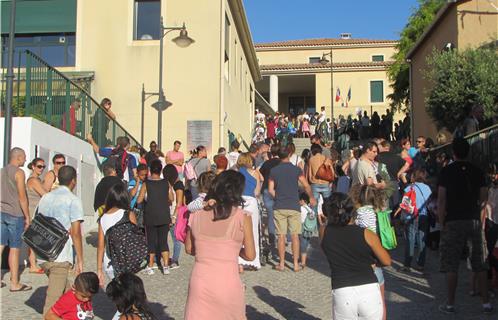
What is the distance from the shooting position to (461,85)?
816 inches

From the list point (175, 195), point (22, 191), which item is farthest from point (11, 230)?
point (175, 195)

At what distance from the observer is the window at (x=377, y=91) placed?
47625 mm

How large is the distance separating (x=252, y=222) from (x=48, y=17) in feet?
62.1

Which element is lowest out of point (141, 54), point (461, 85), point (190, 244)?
point (190, 244)

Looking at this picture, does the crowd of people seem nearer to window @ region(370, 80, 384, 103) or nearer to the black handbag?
the black handbag

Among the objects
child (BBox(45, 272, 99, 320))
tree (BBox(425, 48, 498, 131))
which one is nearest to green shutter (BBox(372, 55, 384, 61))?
tree (BBox(425, 48, 498, 131))

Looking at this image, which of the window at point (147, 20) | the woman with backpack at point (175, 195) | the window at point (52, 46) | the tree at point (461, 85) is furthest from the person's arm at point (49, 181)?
the tree at point (461, 85)

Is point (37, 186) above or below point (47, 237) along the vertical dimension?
above

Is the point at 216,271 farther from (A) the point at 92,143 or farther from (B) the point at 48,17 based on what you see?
(B) the point at 48,17

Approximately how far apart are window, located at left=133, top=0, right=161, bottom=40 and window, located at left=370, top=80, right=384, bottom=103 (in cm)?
2836

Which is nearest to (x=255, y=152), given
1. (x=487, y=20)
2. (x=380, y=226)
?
(x=380, y=226)

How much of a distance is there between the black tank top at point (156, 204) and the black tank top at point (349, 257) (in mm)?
4722

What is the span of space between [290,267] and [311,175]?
2362 mm

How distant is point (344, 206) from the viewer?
523cm
